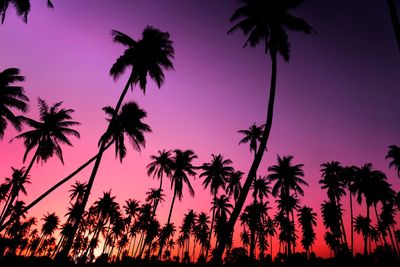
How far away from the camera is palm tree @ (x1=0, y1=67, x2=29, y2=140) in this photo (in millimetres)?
26672

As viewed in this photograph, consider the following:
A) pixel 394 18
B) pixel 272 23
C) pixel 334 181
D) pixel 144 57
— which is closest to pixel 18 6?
pixel 144 57

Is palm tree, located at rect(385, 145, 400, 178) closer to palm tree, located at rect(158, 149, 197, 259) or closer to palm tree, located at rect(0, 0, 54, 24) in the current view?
palm tree, located at rect(158, 149, 197, 259)

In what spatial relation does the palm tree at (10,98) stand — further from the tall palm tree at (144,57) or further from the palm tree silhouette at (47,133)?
the tall palm tree at (144,57)

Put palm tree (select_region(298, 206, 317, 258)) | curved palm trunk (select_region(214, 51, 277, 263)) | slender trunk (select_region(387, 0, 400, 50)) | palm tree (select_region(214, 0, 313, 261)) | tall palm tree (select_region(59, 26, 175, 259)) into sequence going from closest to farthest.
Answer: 1. slender trunk (select_region(387, 0, 400, 50))
2. curved palm trunk (select_region(214, 51, 277, 263))
3. palm tree (select_region(214, 0, 313, 261))
4. tall palm tree (select_region(59, 26, 175, 259))
5. palm tree (select_region(298, 206, 317, 258))

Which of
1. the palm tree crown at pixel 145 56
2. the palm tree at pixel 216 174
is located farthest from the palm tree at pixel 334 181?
the palm tree crown at pixel 145 56

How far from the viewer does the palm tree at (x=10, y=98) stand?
26.7 m

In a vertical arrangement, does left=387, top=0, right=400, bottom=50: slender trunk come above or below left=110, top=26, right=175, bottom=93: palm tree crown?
below

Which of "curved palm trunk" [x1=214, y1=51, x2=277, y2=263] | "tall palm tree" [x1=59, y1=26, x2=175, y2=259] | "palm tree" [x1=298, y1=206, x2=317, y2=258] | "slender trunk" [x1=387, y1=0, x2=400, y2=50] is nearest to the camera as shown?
"slender trunk" [x1=387, y1=0, x2=400, y2=50]

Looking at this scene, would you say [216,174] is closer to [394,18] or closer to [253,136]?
[253,136]

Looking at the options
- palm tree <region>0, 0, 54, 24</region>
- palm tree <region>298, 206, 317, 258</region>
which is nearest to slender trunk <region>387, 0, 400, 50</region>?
palm tree <region>0, 0, 54, 24</region>

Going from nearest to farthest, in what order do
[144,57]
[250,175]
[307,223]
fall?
[250,175] < [144,57] < [307,223]

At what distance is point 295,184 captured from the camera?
4309 centimetres

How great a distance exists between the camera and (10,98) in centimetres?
2705

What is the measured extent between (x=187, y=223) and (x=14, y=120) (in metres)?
66.0
